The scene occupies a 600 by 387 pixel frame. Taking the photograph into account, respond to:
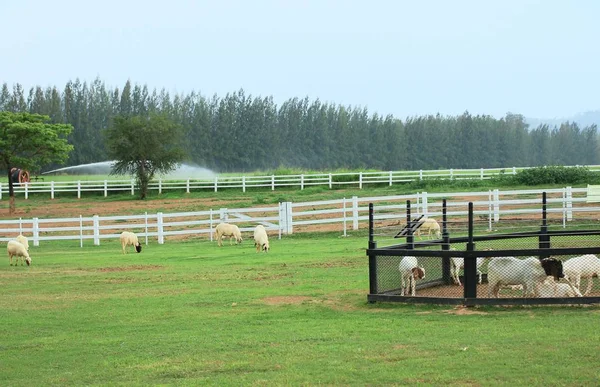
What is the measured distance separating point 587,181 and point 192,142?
6415 centimetres

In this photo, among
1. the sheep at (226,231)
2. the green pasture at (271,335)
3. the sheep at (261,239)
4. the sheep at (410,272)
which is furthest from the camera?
the sheep at (226,231)

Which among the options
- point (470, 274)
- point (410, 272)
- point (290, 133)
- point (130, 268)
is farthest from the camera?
point (290, 133)

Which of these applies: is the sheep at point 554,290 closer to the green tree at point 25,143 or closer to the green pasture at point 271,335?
the green pasture at point 271,335

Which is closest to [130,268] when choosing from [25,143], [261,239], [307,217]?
[261,239]

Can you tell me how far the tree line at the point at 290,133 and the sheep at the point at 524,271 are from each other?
3475 inches

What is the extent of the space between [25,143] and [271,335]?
3918 centimetres

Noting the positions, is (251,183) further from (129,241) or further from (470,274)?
(470,274)

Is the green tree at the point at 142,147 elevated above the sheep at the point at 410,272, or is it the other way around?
the green tree at the point at 142,147

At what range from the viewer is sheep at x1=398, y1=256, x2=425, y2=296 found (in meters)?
14.8

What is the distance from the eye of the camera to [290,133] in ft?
383

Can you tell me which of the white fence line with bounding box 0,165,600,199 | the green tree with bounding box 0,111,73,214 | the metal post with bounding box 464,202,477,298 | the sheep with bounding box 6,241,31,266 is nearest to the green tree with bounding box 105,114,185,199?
the white fence line with bounding box 0,165,600,199

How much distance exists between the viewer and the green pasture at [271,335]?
986 cm

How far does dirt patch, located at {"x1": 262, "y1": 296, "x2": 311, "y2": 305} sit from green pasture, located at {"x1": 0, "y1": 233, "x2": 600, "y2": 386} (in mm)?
19

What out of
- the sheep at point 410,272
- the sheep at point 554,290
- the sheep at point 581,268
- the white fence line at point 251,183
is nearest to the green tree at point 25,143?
the white fence line at point 251,183
